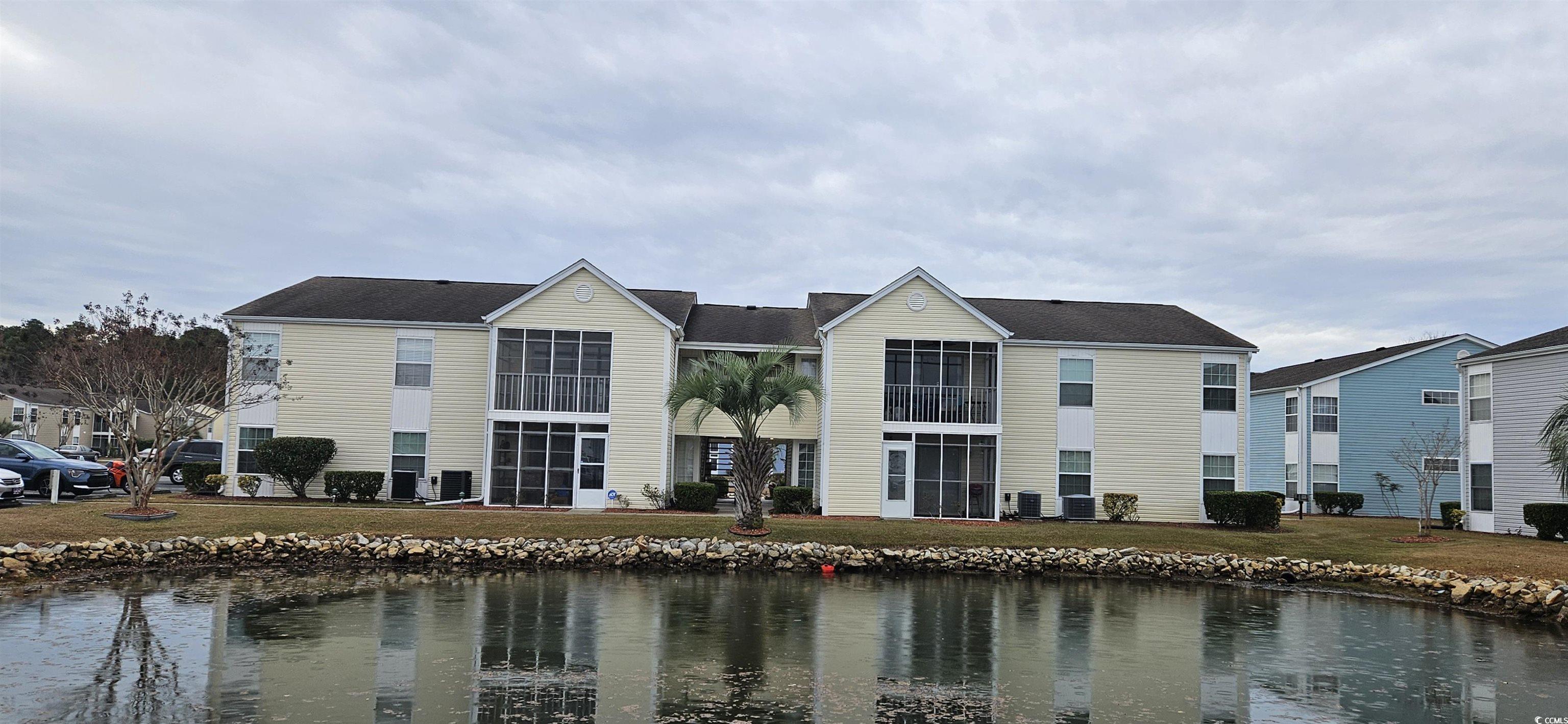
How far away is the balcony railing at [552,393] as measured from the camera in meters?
28.5

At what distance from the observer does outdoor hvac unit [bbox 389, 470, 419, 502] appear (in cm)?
2839

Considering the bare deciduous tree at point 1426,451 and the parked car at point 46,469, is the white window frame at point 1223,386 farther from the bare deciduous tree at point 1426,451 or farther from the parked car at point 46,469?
the parked car at point 46,469

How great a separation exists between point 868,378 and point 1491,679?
1749 centimetres

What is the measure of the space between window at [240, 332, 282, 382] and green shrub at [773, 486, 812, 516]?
15.3 meters

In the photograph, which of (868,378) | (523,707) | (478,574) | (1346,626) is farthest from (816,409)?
(523,707)

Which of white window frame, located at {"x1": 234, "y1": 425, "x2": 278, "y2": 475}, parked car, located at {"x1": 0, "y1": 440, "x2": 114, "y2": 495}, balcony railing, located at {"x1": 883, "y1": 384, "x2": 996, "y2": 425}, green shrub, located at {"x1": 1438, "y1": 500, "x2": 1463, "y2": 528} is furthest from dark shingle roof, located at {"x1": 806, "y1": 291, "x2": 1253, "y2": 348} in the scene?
parked car, located at {"x1": 0, "y1": 440, "x2": 114, "y2": 495}

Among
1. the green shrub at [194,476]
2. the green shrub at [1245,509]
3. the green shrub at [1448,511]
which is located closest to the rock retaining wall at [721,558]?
the green shrub at [1245,509]

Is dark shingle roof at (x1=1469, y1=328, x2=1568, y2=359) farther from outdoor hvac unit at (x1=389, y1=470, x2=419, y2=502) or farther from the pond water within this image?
outdoor hvac unit at (x1=389, y1=470, x2=419, y2=502)

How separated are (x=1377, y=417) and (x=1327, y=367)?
3.54 m

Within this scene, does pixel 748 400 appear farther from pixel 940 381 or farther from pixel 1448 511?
pixel 1448 511

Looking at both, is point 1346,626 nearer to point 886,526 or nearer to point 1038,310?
point 886,526

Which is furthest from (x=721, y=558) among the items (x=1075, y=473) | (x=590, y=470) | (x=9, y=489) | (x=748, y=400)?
(x=9, y=489)

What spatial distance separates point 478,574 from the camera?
2145cm

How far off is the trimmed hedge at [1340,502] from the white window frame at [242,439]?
123 feet
